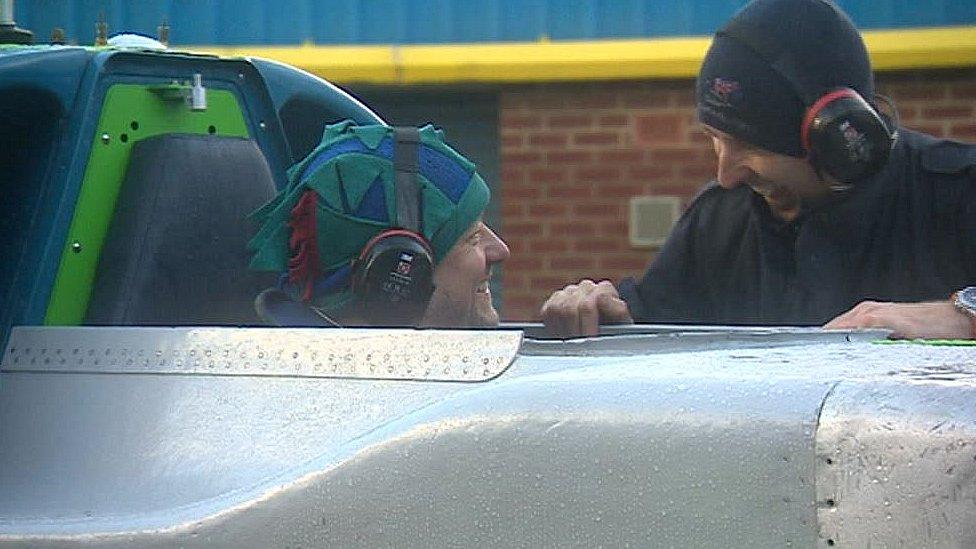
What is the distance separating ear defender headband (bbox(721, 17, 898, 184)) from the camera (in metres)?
3.36

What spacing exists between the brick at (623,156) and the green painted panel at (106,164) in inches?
240

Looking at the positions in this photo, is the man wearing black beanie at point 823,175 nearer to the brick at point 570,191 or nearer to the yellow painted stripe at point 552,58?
the yellow painted stripe at point 552,58

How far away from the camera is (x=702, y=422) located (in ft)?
6.66

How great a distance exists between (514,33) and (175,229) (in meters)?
6.33

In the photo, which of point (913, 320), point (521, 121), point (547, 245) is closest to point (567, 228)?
point (547, 245)

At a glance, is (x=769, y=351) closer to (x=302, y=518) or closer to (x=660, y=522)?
(x=660, y=522)

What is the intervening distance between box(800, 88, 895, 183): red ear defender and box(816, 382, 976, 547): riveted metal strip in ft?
4.75

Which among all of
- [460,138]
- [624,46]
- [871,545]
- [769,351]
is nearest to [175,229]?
[769,351]

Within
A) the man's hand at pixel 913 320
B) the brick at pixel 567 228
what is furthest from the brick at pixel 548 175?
the man's hand at pixel 913 320

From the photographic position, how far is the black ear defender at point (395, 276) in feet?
9.27

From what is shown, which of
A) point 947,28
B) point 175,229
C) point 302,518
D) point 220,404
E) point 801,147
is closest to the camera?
point 302,518

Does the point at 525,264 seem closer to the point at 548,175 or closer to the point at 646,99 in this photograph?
the point at 548,175

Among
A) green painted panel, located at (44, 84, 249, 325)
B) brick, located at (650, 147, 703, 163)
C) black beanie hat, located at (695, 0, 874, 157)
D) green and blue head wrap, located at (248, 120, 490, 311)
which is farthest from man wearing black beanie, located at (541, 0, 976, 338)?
brick, located at (650, 147, 703, 163)

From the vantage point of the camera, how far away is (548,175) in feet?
31.0
